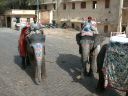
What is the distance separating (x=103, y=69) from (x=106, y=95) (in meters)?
0.70

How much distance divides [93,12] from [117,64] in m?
39.1

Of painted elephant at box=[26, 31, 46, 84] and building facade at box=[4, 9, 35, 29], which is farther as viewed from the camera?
building facade at box=[4, 9, 35, 29]

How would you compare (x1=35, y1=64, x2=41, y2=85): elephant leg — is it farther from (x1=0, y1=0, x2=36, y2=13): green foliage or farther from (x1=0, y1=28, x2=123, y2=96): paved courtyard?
(x1=0, y1=0, x2=36, y2=13): green foliage

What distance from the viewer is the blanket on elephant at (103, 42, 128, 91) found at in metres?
6.29

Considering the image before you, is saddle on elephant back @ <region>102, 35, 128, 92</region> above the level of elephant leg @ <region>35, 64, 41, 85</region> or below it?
above

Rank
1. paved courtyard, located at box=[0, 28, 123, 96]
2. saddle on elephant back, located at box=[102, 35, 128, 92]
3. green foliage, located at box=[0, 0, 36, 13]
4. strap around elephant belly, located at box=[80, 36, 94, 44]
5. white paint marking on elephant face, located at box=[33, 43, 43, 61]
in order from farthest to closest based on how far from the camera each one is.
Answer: green foliage, located at box=[0, 0, 36, 13] < strap around elephant belly, located at box=[80, 36, 94, 44] < white paint marking on elephant face, located at box=[33, 43, 43, 61] < paved courtyard, located at box=[0, 28, 123, 96] < saddle on elephant back, located at box=[102, 35, 128, 92]

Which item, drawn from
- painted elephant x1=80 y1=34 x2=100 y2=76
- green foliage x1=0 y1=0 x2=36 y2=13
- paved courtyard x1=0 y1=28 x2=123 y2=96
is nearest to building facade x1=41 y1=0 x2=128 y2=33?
green foliage x1=0 y1=0 x2=36 y2=13

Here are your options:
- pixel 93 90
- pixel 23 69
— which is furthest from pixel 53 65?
pixel 93 90

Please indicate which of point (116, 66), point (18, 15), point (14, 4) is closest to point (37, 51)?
point (116, 66)

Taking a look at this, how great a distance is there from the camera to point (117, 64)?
6410mm

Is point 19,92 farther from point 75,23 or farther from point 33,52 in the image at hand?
point 75,23

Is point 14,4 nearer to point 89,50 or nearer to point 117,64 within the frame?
point 89,50

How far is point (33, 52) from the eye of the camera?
8.02 m

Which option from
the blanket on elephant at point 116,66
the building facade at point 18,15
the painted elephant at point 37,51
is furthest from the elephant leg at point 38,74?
the building facade at point 18,15
